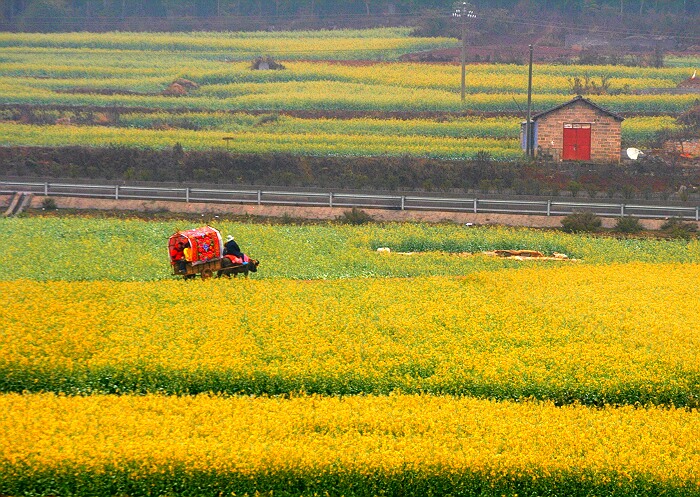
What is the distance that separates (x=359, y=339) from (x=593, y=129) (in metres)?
40.7

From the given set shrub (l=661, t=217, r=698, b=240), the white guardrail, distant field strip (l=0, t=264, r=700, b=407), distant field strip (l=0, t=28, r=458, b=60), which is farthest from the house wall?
distant field strip (l=0, t=28, r=458, b=60)

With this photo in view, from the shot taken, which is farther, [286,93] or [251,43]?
[251,43]

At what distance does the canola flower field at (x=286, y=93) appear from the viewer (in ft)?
240

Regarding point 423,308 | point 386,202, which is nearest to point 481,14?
point 386,202

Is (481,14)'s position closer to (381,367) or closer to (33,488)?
(381,367)

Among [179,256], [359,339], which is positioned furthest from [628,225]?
[359,339]

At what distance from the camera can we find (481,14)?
115 m

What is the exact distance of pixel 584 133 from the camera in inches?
2532

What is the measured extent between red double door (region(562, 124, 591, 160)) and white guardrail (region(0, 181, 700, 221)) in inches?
487

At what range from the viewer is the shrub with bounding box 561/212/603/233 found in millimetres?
48250

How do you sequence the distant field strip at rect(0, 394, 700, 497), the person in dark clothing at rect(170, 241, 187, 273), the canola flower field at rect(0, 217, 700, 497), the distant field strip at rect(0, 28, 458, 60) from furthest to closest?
the distant field strip at rect(0, 28, 458, 60) → the person in dark clothing at rect(170, 241, 187, 273) → the canola flower field at rect(0, 217, 700, 497) → the distant field strip at rect(0, 394, 700, 497)

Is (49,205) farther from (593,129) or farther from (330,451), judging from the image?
(330,451)

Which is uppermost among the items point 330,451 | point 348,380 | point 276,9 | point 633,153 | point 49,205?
point 276,9

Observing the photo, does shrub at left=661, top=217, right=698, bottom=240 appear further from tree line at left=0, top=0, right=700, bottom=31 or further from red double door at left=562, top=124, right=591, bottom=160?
tree line at left=0, top=0, right=700, bottom=31
